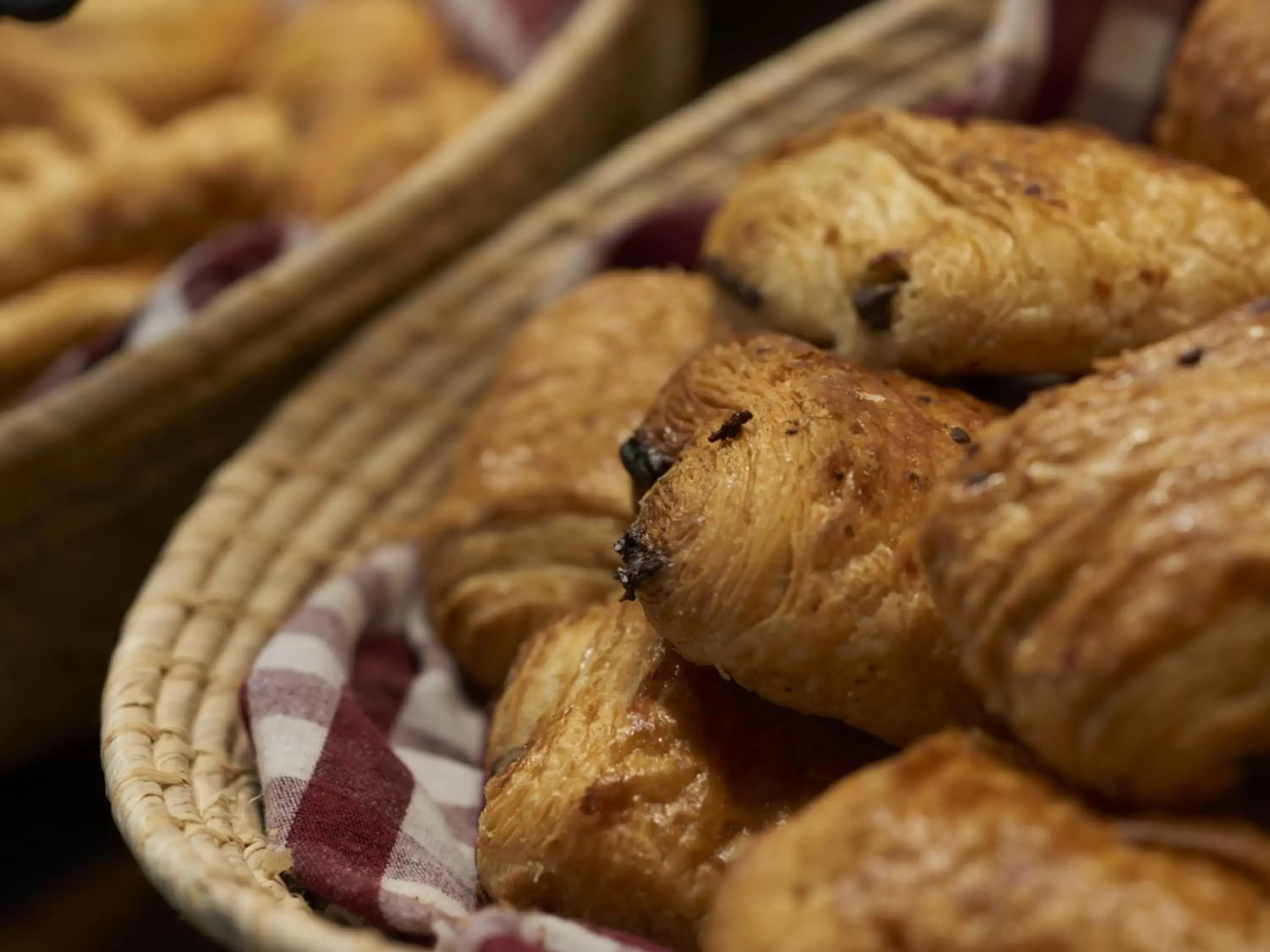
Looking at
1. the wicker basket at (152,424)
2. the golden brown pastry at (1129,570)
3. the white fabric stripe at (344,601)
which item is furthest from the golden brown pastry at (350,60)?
the golden brown pastry at (1129,570)

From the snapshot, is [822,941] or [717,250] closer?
[822,941]

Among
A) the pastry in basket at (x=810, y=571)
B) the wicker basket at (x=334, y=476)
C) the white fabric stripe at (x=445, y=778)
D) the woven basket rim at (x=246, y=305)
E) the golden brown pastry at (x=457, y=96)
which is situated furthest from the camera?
the golden brown pastry at (x=457, y=96)

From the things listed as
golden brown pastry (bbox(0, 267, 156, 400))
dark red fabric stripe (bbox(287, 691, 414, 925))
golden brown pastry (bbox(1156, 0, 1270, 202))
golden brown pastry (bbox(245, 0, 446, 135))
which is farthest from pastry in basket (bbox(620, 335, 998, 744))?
golden brown pastry (bbox(245, 0, 446, 135))

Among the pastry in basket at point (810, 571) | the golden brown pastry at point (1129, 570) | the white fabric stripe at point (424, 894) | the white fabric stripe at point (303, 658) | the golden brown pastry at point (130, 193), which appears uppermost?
the golden brown pastry at point (1129, 570)

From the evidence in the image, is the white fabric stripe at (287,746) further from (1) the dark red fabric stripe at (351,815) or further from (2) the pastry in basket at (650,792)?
(2) the pastry in basket at (650,792)

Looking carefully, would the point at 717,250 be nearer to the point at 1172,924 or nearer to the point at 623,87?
the point at 1172,924

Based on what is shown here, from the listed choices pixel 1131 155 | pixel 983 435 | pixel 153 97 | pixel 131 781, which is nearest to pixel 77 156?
pixel 153 97

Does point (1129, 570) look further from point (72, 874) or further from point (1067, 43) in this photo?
point (72, 874)
